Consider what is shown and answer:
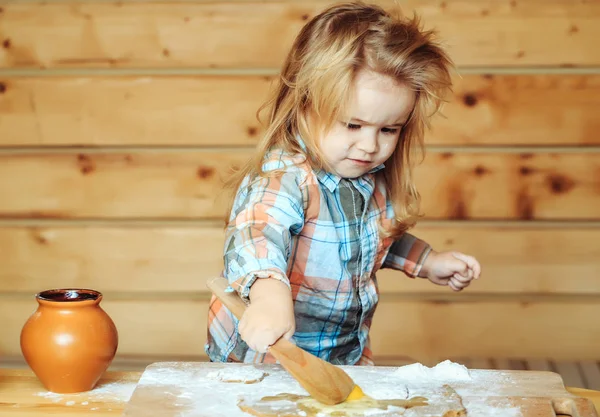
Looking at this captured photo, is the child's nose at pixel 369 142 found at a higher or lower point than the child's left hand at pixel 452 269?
higher

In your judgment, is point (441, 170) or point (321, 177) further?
point (441, 170)

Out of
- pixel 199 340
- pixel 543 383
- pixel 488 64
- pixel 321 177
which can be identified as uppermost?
pixel 488 64

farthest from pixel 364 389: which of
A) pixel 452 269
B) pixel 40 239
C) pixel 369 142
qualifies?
pixel 40 239

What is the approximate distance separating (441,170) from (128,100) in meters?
0.92

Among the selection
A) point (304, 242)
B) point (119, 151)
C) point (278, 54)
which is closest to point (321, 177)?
point (304, 242)

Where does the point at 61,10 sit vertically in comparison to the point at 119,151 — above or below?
above

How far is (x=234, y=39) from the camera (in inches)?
94.7

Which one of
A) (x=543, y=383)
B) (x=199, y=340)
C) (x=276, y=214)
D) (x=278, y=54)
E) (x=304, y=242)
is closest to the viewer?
(x=543, y=383)

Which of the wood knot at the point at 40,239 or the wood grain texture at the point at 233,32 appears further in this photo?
the wood knot at the point at 40,239

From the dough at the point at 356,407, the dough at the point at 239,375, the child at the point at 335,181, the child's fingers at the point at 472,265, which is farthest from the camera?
the child's fingers at the point at 472,265

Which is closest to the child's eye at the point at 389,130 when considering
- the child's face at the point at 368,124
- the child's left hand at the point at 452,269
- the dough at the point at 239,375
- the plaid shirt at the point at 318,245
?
the child's face at the point at 368,124

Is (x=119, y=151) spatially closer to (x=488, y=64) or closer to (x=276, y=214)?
(x=488, y=64)

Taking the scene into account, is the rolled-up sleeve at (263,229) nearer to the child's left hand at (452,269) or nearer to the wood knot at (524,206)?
the child's left hand at (452,269)

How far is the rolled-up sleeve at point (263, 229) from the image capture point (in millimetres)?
1174
